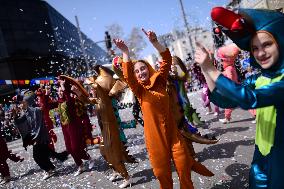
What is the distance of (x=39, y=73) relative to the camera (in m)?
33.9

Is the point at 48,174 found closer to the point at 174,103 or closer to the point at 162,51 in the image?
the point at 174,103

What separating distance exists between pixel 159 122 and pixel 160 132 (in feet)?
0.40

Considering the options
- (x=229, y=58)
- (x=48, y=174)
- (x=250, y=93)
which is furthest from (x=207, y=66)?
(x=48, y=174)

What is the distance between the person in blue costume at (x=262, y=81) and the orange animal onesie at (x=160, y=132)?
151 centimetres

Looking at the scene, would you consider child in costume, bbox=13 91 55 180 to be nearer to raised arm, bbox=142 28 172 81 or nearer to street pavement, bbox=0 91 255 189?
street pavement, bbox=0 91 255 189

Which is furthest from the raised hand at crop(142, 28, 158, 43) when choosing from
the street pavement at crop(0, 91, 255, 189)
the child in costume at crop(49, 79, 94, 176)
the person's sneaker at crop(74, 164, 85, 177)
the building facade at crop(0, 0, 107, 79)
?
the building facade at crop(0, 0, 107, 79)

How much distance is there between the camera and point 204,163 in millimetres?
5695

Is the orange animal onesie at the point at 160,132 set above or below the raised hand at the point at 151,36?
below

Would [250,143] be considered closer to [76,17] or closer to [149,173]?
[149,173]

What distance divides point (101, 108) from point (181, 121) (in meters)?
1.39

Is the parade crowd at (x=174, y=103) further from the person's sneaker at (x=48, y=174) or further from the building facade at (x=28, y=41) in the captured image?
the building facade at (x=28, y=41)

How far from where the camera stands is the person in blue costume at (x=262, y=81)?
1.95 m

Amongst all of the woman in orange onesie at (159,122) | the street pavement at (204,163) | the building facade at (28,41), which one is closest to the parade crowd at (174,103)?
the woman in orange onesie at (159,122)

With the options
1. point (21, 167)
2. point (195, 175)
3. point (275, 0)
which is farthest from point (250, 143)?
point (275, 0)
